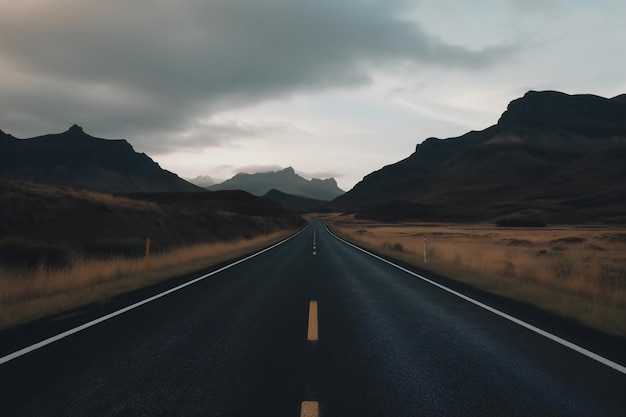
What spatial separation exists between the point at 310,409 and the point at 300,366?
1198 millimetres

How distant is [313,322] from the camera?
7152mm

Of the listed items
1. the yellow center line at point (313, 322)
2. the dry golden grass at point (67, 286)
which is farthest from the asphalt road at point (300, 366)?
the dry golden grass at point (67, 286)

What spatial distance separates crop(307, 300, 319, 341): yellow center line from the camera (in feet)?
20.4

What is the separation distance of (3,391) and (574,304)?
32.4 feet

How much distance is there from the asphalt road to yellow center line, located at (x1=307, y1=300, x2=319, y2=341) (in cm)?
2

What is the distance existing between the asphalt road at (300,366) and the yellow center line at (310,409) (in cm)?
3

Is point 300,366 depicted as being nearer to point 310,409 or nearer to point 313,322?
point 310,409

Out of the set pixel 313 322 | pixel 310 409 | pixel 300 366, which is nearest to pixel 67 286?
pixel 313 322

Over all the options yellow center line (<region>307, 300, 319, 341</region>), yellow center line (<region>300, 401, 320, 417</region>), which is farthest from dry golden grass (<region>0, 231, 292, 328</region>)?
yellow center line (<region>300, 401, 320, 417</region>)

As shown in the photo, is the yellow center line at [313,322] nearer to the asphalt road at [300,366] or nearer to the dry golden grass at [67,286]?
the asphalt road at [300,366]

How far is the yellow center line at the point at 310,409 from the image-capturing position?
3.60m

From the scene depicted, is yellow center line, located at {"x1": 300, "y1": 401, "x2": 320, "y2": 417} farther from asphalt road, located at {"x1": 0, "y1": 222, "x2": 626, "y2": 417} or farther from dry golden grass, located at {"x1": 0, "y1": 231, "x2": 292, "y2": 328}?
dry golden grass, located at {"x1": 0, "y1": 231, "x2": 292, "y2": 328}

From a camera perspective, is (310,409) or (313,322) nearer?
(310,409)

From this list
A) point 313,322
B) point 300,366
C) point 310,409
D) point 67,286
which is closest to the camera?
point 310,409
